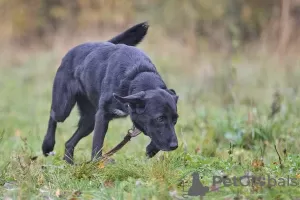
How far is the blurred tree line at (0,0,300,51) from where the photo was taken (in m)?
16.5

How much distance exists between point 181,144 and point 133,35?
1.54m

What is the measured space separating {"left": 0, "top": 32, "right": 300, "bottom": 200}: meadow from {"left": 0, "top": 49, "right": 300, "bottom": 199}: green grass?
0.04 ft

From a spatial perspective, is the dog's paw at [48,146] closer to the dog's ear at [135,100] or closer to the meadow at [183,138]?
the meadow at [183,138]

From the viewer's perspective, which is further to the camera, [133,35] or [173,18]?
[173,18]

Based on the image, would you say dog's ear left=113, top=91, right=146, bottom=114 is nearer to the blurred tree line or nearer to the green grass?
the green grass

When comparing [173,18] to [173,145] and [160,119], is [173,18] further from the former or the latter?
[173,145]

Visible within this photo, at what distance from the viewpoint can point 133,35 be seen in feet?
24.0

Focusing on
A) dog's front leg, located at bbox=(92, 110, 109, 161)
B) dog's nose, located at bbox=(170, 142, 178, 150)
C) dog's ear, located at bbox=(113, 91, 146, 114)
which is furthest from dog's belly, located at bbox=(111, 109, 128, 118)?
dog's nose, located at bbox=(170, 142, 178, 150)

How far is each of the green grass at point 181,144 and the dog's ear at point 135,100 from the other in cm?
48

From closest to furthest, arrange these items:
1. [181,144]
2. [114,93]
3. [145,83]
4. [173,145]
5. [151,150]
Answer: [173,145] → [114,93] → [145,83] → [151,150] → [181,144]

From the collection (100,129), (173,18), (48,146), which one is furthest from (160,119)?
(173,18)

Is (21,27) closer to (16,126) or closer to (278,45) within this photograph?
(278,45)

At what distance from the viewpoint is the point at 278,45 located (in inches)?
611

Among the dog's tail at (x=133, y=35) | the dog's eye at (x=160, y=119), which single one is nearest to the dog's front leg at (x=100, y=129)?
the dog's eye at (x=160, y=119)
